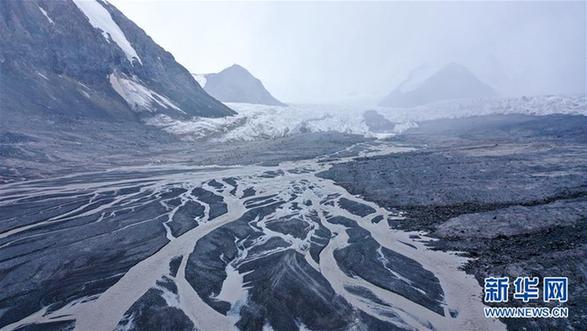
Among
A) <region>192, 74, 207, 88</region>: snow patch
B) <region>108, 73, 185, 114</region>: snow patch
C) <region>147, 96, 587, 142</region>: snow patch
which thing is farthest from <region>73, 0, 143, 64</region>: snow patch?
<region>192, 74, 207, 88</region>: snow patch

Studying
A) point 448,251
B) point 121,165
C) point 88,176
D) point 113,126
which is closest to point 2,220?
point 88,176

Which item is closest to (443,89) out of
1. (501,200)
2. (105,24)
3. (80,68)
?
(105,24)

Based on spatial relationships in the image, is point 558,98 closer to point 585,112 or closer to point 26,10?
point 585,112

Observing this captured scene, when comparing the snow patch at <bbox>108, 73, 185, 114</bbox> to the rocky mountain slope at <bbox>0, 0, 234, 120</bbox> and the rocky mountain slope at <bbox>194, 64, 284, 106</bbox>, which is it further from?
the rocky mountain slope at <bbox>194, 64, 284, 106</bbox>

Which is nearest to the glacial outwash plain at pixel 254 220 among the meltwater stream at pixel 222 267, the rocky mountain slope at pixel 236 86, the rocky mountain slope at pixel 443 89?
the meltwater stream at pixel 222 267

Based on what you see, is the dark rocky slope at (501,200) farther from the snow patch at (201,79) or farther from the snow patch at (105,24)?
the snow patch at (201,79)

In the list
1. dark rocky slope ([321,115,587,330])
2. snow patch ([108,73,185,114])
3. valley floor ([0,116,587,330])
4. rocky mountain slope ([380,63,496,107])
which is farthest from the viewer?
rocky mountain slope ([380,63,496,107])
